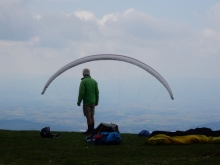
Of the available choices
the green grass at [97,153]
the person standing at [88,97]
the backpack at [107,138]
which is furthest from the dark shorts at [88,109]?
the backpack at [107,138]

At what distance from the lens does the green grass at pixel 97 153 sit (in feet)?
41.4

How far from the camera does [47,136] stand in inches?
765

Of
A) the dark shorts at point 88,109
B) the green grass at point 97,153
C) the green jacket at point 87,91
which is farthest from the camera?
the dark shorts at point 88,109

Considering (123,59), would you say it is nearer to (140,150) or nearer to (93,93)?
(93,93)

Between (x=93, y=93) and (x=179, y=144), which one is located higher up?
(x=93, y=93)

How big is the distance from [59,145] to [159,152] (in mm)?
3531

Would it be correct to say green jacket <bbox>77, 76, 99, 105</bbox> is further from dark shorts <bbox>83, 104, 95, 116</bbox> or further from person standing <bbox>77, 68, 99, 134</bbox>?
dark shorts <bbox>83, 104, 95, 116</bbox>

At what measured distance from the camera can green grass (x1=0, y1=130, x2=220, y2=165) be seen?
12.6 m

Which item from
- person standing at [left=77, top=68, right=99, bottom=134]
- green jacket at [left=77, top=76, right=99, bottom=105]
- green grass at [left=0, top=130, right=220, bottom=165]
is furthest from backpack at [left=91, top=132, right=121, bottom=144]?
green jacket at [left=77, top=76, right=99, bottom=105]

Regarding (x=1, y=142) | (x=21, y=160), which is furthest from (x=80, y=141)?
(x=21, y=160)

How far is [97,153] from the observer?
14.7m

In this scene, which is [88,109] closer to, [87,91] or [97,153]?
[87,91]

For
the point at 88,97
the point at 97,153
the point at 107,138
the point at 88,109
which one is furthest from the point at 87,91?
the point at 97,153

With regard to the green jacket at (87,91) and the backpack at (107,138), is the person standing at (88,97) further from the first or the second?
the backpack at (107,138)
